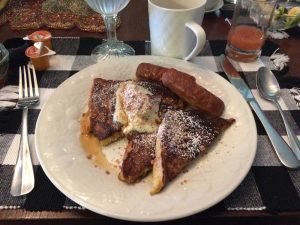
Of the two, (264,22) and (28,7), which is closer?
(264,22)

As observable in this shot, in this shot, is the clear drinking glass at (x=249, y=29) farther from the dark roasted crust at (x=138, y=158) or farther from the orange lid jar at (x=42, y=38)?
the orange lid jar at (x=42, y=38)

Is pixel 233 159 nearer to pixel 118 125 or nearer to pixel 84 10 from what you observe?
pixel 118 125

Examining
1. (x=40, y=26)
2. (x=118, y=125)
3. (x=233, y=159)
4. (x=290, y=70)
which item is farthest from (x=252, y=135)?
(x=40, y=26)

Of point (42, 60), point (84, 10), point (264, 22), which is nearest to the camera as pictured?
point (42, 60)

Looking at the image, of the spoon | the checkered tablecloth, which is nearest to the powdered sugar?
the checkered tablecloth

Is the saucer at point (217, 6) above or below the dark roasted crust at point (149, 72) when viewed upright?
above

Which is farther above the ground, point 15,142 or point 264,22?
point 264,22

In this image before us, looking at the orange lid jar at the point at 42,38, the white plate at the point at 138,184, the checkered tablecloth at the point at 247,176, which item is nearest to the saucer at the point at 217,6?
the checkered tablecloth at the point at 247,176

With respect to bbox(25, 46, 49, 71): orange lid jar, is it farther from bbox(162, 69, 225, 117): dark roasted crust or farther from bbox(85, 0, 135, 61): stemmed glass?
bbox(162, 69, 225, 117): dark roasted crust
